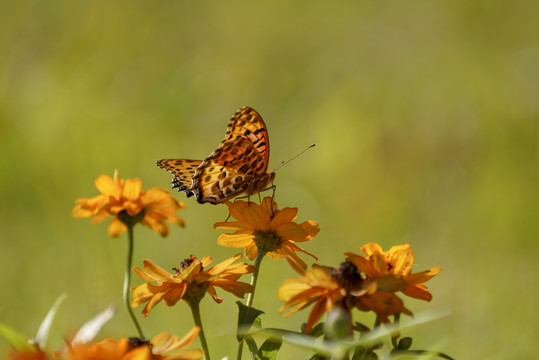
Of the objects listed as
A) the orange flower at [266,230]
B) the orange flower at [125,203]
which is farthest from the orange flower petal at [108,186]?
the orange flower at [266,230]

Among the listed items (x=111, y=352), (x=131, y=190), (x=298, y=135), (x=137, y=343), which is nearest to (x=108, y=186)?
(x=131, y=190)

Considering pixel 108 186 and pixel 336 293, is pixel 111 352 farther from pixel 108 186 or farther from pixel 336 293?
pixel 108 186

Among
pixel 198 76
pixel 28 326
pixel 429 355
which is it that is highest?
pixel 198 76

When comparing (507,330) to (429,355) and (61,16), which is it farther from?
(61,16)

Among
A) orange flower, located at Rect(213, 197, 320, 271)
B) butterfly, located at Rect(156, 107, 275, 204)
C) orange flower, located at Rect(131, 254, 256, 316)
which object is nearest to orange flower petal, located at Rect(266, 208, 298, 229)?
orange flower, located at Rect(213, 197, 320, 271)

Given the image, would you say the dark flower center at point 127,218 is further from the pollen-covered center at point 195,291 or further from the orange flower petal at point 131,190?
the pollen-covered center at point 195,291

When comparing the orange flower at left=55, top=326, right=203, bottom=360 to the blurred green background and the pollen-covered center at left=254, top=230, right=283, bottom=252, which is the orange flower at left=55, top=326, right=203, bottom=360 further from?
the blurred green background

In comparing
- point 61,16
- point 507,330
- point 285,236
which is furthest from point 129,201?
point 61,16
